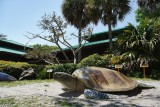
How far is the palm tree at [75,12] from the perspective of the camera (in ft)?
98.9

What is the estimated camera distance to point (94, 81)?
11125 mm

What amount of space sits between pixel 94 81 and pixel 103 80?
423 mm

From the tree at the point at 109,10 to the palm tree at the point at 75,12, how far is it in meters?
3.56

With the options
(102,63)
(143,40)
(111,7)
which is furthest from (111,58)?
(111,7)

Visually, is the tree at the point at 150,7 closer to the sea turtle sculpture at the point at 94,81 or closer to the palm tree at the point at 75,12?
the palm tree at the point at 75,12

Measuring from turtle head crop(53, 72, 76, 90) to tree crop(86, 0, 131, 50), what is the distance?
1466cm

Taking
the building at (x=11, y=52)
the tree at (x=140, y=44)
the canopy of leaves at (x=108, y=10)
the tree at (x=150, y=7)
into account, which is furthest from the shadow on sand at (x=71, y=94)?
the tree at (x=150, y=7)

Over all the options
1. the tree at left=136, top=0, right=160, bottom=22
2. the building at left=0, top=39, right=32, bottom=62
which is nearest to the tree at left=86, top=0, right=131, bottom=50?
the tree at left=136, top=0, right=160, bottom=22

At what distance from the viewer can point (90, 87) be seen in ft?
35.6

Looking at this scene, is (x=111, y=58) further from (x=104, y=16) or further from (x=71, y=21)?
(x=71, y=21)

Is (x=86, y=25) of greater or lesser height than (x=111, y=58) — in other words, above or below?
above

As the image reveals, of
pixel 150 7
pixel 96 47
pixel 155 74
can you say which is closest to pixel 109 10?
pixel 96 47

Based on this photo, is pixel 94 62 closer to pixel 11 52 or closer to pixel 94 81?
pixel 94 81

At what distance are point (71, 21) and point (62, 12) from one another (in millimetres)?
1360
